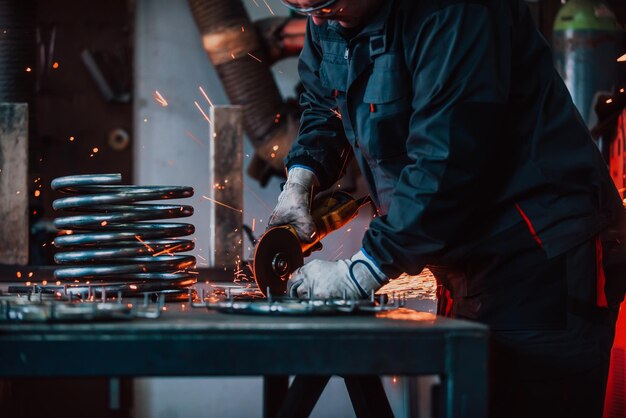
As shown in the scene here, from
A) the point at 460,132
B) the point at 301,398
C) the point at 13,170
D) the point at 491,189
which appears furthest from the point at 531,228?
the point at 13,170

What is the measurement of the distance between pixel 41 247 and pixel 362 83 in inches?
129

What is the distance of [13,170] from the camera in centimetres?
385

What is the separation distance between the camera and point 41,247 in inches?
190

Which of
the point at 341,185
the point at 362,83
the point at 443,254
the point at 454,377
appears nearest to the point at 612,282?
the point at 443,254

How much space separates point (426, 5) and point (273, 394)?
3.09 ft

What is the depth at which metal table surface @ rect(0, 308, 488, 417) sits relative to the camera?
49.2 inches

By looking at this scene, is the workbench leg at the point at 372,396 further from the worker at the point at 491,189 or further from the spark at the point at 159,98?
the spark at the point at 159,98

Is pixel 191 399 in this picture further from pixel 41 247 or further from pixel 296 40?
pixel 296 40

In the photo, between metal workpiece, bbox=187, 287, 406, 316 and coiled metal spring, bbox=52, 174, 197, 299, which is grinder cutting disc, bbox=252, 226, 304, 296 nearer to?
coiled metal spring, bbox=52, 174, 197, 299

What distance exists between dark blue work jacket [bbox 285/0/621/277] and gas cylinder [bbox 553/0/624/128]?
248 cm

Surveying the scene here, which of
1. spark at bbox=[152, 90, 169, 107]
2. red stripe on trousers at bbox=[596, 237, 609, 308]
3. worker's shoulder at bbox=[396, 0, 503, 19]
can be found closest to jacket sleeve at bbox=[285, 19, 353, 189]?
worker's shoulder at bbox=[396, 0, 503, 19]

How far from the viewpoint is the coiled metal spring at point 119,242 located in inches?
79.2

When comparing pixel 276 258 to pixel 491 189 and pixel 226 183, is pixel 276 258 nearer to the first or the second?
pixel 491 189

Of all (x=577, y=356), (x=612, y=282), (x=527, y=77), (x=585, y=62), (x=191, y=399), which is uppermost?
(x=585, y=62)
